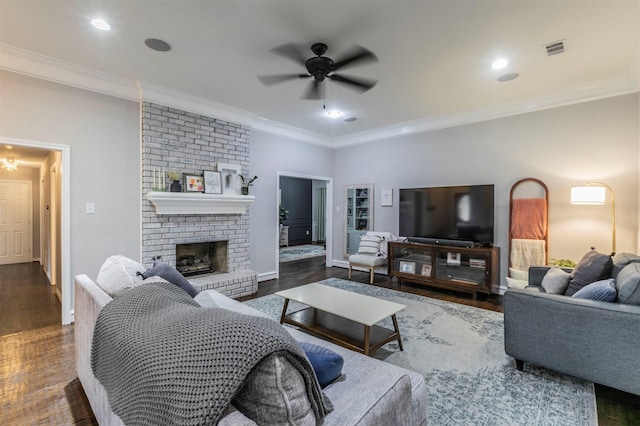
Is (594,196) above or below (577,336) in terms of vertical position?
above

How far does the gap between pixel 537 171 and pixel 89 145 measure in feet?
18.6

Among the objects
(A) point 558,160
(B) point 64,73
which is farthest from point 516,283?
(B) point 64,73

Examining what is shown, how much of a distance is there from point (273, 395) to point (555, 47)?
11.9ft

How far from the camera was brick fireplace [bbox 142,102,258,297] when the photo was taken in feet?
12.4

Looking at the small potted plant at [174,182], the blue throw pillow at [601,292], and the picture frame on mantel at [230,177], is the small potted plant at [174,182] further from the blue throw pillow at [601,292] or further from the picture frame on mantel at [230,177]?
the blue throw pillow at [601,292]

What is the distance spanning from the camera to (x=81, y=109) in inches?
131

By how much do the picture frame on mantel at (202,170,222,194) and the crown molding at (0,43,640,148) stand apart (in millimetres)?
860

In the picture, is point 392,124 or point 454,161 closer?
point 454,161

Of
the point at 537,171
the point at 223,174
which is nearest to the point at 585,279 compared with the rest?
the point at 537,171

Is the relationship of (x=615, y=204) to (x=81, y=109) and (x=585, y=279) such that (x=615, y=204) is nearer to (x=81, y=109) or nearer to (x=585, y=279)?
(x=585, y=279)

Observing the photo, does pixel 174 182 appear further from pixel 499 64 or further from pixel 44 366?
pixel 499 64

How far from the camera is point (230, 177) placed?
4547 millimetres

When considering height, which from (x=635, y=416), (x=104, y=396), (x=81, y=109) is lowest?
(x=635, y=416)

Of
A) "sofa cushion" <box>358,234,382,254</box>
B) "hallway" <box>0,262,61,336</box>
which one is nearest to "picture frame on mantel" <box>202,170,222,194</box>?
"hallway" <box>0,262,61,336</box>
